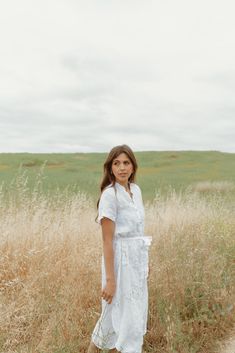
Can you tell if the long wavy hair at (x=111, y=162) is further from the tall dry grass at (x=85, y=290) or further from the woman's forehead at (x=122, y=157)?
the tall dry grass at (x=85, y=290)

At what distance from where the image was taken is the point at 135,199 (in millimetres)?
3840

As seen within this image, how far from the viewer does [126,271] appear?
3.66 metres

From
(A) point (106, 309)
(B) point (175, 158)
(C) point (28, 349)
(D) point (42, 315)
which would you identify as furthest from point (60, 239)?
(B) point (175, 158)

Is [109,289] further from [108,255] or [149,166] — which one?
[149,166]

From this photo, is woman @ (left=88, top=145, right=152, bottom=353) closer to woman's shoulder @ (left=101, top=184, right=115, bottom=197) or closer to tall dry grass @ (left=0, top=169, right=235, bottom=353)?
woman's shoulder @ (left=101, top=184, right=115, bottom=197)

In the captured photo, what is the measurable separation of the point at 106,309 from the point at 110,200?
0.90 meters

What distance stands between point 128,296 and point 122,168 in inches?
39.4

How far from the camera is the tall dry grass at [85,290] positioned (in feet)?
14.1

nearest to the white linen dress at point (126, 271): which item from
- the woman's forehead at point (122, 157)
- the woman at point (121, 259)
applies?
the woman at point (121, 259)

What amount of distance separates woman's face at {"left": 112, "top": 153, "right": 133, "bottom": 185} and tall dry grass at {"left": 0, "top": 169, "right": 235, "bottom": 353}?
1306 millimetres

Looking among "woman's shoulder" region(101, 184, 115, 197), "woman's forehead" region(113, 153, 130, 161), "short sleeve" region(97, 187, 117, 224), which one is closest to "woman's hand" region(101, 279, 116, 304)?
"short sleeve" region(97, 187, 117, 224)

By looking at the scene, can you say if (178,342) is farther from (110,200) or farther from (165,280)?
(110,200)

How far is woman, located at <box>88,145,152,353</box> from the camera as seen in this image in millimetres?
3596

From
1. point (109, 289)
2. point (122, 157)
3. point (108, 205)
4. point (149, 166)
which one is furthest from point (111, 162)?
point (149, 166)
